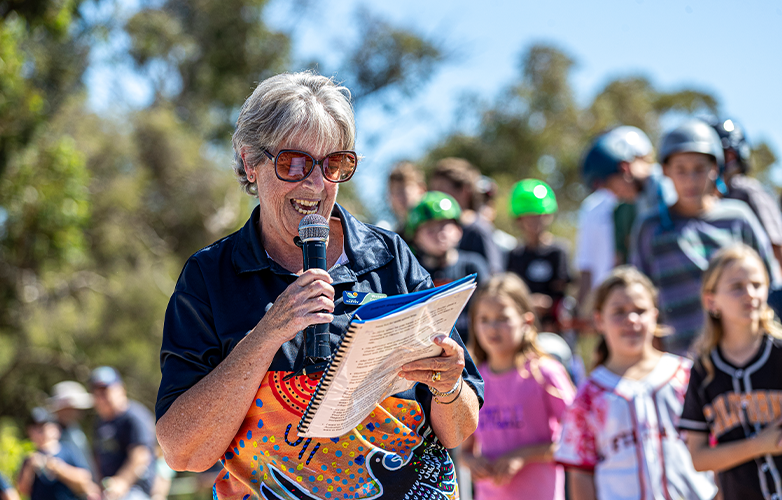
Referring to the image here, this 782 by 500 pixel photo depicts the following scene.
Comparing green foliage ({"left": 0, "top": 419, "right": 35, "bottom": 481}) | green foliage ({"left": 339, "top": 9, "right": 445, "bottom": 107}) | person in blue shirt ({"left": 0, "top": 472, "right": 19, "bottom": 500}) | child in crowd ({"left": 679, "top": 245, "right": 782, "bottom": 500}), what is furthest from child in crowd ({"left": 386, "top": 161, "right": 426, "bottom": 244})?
green foliage ({"left": 339, "top": 9, "right": 445, "bottom": 107})

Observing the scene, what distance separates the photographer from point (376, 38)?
90.7ft

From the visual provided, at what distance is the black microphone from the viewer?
6.22ft

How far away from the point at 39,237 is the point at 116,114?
16.3 m

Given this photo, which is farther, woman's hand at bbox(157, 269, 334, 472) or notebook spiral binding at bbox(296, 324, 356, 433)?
woman's hand at bbox(157, 269, 334, 472)

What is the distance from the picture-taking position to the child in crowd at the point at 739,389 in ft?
10.5

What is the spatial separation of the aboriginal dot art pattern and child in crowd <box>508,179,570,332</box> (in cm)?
423

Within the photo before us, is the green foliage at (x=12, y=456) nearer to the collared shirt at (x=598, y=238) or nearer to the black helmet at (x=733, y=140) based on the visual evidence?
the collared shirt at (x=598, y=238)

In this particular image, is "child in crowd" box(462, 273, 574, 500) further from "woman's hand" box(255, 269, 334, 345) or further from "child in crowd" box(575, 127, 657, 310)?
"woman's hand" box(255, 269, 334, 345)

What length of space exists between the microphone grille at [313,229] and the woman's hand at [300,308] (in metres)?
0.13

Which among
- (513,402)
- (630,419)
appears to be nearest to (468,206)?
(513,402)

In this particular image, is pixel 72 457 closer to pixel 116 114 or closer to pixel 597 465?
pixel 597 465

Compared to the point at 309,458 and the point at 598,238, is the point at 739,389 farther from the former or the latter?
the point at 598,238

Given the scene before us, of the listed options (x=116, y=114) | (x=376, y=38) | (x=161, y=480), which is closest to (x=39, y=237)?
(x=161, y=480)

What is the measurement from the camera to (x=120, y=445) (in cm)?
785
